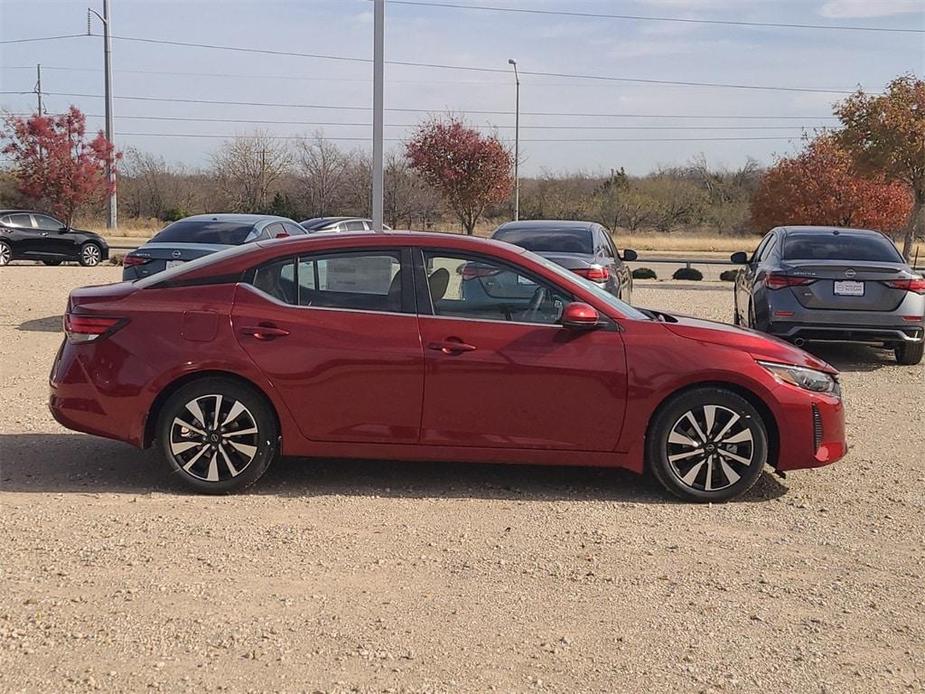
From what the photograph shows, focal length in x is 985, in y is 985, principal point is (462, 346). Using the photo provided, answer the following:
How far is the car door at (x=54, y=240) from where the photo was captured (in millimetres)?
25438

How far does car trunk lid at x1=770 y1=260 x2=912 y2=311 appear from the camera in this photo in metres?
10.3

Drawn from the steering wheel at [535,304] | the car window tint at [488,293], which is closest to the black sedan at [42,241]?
the car window tint at [488,293]

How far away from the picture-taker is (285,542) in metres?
4.90

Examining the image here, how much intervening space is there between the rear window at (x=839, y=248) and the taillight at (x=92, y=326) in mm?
7701

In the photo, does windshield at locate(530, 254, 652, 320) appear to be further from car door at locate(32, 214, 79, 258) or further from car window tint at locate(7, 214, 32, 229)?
car window tint at locate(7, 214, 32, 229)

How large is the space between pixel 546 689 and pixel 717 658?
2.36 feet

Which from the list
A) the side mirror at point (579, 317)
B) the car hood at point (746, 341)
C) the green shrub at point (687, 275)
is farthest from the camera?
the green shrub at point (687, 275)

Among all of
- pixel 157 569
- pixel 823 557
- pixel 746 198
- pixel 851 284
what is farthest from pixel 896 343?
pixel 746 198

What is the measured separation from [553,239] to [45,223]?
1847cm

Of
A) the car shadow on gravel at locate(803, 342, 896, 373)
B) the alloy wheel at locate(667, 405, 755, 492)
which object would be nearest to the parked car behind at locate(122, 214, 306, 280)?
the car shadow on gravel at locate(803, 342, 896, 373)

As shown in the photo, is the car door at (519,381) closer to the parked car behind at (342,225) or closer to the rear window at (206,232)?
the rear window at (206,232)

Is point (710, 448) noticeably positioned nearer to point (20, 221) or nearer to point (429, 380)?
point (429, 380)

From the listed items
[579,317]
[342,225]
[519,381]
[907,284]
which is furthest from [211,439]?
[342,225]

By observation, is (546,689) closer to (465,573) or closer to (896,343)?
(465,573)
